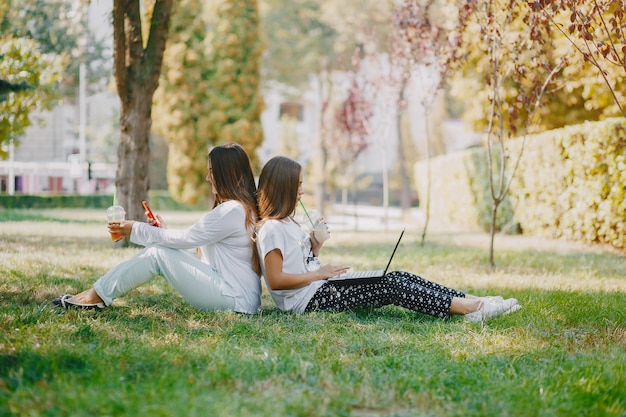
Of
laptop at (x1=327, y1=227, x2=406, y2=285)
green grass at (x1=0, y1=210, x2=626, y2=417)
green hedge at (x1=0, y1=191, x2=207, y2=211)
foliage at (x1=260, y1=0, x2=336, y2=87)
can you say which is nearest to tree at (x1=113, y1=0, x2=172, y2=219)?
green grass at (x1=0, y1=210, x2=626, y2=417)

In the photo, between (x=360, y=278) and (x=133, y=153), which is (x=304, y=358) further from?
(x=133, y=153)

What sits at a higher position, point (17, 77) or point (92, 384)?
point (17, 77)

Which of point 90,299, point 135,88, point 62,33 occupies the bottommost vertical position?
point 90,299

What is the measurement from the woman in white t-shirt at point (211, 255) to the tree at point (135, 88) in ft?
16.7

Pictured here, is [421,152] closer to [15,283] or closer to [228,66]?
[228,66]

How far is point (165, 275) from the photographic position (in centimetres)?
464

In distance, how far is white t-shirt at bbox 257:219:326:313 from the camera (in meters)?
4.51

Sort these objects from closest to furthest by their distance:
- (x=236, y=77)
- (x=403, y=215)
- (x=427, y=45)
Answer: (x=427, y=45), (x=236, y=77), (x=403, y=215)

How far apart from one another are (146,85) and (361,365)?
708 centimetres

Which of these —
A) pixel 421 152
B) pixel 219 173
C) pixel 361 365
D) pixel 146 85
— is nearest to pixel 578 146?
pixel 146 85

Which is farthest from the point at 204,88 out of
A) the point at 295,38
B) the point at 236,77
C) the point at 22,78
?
the point at 22,78

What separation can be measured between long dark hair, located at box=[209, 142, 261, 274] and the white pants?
389 mm

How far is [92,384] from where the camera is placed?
289 cm

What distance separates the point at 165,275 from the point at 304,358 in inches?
57.3
